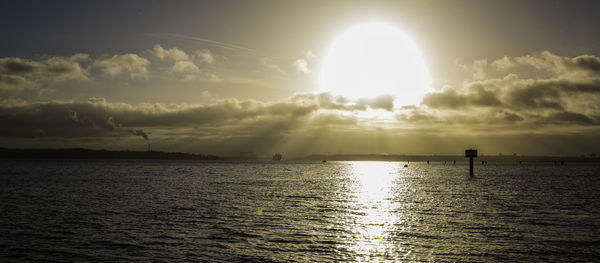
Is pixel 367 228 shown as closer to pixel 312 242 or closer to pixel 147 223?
pixel 312 242

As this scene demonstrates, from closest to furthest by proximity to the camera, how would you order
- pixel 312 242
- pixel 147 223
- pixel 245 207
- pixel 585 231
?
pixel 312 242
pixel 585 231
pixel 147 223
pixel 245 207

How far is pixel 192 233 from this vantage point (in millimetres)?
34125

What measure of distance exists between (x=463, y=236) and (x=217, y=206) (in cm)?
3235

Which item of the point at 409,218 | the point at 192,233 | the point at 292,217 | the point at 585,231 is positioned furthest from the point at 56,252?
the point at 585,231

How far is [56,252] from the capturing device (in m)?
27.4

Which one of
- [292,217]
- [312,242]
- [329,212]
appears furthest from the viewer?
[329,212]

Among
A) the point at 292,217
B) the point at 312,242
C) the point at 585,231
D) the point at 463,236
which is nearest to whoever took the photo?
the point at 312,242

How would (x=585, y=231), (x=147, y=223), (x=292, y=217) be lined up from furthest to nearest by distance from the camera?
(x=292, y=217) < (x=147, y=223) < (x=585, y=231)

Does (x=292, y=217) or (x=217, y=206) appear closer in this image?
(x=292, y=217)

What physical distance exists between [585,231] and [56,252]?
42.5m

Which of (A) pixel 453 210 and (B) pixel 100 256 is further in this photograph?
(A) pixel 453 210

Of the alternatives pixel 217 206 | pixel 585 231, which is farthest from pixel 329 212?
pixel 585 231

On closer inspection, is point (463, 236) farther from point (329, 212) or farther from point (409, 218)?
point (329, 212)

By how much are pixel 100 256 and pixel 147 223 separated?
13.2m
